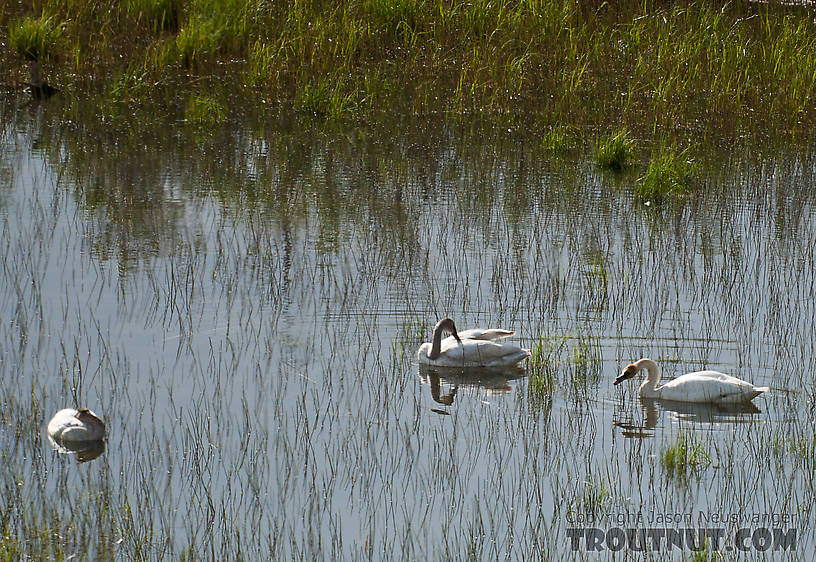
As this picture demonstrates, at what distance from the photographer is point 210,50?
1644 cm

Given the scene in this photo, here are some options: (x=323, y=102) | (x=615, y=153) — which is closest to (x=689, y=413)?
(x=615, y=153)

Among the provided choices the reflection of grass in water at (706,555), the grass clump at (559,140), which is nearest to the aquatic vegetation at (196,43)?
the grass clump at (559,140)

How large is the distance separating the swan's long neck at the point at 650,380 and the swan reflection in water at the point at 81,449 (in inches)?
113

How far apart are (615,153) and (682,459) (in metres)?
6.61

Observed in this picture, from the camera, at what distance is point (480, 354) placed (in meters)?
7.40

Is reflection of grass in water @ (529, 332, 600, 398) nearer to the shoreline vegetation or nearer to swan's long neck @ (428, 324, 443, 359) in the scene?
swan's long neck @ (428, 324, 443, 359)

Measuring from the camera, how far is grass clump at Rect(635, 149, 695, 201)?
11.2m

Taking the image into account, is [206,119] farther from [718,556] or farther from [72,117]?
[718,556]

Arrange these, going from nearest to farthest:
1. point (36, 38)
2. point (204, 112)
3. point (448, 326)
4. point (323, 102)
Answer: point (448, 326)
point (204, 112)
point (323, 102)
point (36, 38)

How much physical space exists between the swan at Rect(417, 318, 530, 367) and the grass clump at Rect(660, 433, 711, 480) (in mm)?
1441

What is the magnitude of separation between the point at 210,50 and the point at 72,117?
302 centimetres

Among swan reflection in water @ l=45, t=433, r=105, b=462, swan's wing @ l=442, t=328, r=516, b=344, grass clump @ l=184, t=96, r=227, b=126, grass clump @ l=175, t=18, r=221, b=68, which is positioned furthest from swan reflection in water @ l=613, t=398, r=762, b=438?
grass clump @ l=175, t=18, r=221, b=68

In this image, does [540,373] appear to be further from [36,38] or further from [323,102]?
[36,38]

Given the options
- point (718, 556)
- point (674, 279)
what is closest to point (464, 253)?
point (674, 279)
